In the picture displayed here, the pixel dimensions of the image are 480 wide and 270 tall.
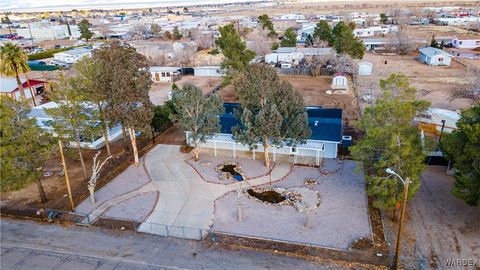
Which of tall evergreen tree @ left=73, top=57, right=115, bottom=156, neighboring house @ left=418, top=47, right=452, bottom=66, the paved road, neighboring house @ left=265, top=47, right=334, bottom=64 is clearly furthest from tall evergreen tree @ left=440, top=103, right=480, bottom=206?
neighboring house @ left=418, top=47, right=452, bottom=66

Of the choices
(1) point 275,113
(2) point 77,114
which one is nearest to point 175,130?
(2) point 77,114

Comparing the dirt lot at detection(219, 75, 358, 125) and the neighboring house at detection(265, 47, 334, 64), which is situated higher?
the neighboring house at detection(265, 47, 334, 64)

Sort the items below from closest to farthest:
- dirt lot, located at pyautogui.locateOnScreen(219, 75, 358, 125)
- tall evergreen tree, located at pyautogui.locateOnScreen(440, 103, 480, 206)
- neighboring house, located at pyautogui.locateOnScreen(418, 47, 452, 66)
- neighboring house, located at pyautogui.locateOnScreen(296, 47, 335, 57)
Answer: tall evergreen tree, located at pyautogui.locateOnScreen(440, 103, 480, 206) < dirt lot, located at pyautogui.locateOnScreen(219, 75, 358, 125) < neighboring house, located at pyautogui.locateOnScreen(296, 47, 335, 57) < neighboring house, located at pyautogui.locateOnScreen(418, 47, 452, 66)

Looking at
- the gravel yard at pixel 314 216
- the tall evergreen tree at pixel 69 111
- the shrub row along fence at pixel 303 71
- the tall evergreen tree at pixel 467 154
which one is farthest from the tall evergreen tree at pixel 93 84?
the shrub row along fence at pixel 303 71

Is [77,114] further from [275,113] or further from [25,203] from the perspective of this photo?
[275,113]

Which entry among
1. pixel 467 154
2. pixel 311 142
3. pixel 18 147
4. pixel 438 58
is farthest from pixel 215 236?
pixel 438 58

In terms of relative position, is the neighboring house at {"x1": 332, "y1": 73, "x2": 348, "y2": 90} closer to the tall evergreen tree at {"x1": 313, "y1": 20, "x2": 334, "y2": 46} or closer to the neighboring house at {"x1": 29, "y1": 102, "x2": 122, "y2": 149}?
the tall evergreen tree at {"x1": 313, "y1": 20, "x2": 334, "y2": 46}
